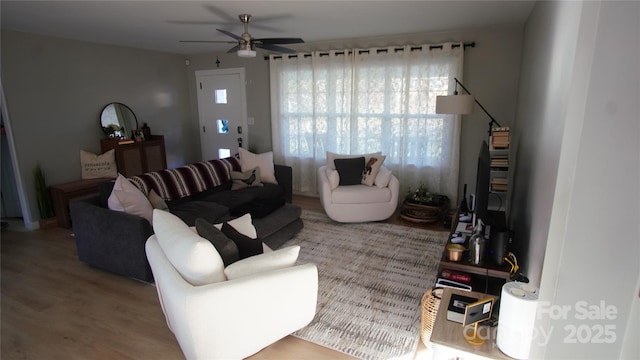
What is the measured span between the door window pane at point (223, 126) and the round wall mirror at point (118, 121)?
135 centimetres

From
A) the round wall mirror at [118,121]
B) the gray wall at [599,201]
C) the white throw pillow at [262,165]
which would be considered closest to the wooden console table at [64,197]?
the round wall mirror at [118,121]

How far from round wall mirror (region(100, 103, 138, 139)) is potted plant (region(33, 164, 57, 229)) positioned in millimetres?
1012

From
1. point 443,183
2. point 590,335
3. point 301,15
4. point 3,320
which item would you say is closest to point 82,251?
point 3,320

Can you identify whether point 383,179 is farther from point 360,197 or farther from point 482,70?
point 482,70

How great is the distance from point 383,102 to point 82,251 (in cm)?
385

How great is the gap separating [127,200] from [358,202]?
244cm

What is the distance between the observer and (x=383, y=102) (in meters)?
4.79

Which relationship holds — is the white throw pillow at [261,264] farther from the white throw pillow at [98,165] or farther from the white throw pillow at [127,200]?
the white throw pillow at [98,165]

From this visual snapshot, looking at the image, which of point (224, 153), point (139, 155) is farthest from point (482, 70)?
point (139, 155)

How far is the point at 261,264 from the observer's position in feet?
6.43

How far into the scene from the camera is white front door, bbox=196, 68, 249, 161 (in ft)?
19.5

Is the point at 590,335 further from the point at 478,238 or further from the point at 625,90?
the point at 478,238

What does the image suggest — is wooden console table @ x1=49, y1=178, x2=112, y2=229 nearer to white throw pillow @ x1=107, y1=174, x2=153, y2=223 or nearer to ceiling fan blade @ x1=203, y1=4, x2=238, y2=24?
white throw pillow @ x1=107, y1=174, x2=153, y2=223

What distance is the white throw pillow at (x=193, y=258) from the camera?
178cm
